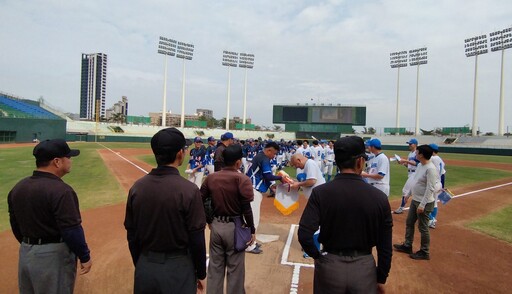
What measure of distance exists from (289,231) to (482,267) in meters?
3.81

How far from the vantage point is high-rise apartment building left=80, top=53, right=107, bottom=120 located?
12825 cm

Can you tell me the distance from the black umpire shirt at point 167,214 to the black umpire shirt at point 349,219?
0.91 metres

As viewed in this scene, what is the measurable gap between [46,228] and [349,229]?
2776 mm

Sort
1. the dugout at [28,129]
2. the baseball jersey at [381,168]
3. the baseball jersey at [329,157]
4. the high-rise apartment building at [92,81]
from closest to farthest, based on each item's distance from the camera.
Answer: the baseball jersey at [381,168] → the baseball jersey at [329,157] → the dugout at [28,129] → the high-rise apartment building at [92,81]

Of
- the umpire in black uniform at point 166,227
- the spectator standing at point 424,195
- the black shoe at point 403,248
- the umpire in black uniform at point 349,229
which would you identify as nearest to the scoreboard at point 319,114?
the black shoe at point 403,248

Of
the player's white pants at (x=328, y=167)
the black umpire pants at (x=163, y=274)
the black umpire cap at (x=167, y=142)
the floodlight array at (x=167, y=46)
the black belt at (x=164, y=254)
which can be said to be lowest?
the player's white pants at (x=328, y=167)

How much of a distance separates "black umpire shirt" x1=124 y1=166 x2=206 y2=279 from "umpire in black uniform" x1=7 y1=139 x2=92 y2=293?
0.82 meters

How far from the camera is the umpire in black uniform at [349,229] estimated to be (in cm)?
267

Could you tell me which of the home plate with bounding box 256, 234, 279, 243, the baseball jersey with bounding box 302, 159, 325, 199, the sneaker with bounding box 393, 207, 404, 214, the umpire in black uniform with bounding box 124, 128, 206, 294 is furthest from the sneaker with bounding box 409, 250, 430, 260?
the umpire in black uniform with bounding box 124, 128, 206, 294

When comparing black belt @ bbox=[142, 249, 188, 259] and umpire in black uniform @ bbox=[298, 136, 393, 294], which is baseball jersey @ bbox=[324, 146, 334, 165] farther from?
black belt @ bbox=[142, 249, 188, 259]

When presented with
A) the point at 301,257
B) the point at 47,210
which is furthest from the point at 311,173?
the point at 47,210

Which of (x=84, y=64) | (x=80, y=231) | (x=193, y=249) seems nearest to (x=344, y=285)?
(x=193, y=249)

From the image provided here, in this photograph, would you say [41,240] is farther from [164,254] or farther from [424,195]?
[424,195]

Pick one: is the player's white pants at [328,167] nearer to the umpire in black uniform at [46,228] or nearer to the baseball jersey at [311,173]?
the baseball jersey at [311,173]
